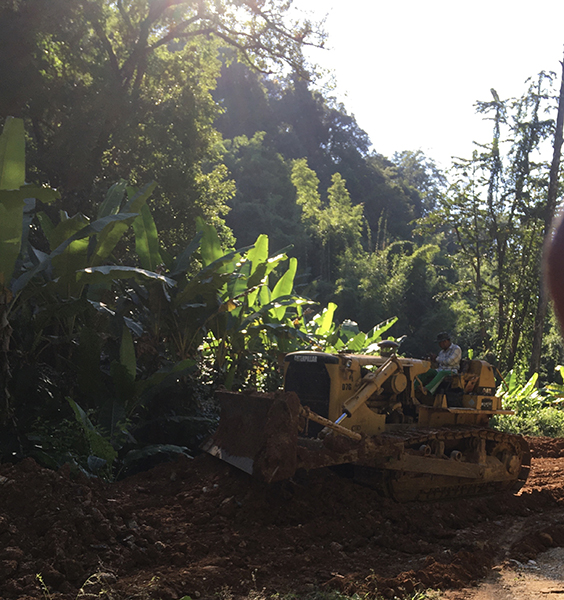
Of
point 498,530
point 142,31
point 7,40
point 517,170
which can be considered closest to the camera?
point 498,530

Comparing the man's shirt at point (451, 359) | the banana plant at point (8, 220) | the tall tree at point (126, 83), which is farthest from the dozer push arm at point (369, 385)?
the tall tree at point (126, 83)

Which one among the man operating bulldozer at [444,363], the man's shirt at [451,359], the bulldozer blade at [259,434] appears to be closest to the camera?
the bulldozer blade at [259,434]

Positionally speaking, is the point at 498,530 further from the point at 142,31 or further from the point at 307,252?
the point at 307,252

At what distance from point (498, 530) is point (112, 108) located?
442 inches

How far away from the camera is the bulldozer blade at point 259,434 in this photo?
5.10 m

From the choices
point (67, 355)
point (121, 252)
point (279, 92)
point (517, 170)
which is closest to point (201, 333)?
point (67, 355)

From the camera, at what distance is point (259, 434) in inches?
225

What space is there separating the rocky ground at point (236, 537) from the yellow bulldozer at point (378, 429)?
343mm

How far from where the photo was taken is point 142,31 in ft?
46.1

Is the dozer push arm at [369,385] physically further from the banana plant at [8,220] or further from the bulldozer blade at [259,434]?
the banana plant at [8,220]

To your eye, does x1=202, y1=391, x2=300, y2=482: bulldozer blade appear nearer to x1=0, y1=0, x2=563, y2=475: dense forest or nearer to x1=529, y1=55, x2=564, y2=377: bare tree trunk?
x1=0, y1=0, x2=563, y2=475: dense forest

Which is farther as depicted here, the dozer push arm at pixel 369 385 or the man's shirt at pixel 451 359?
the man's shirt at pixel 451 359

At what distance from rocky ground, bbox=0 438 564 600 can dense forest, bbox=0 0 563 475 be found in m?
0.98

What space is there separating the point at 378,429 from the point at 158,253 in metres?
3.72
